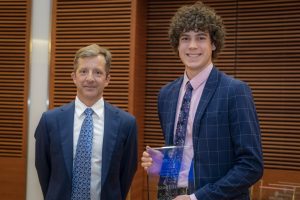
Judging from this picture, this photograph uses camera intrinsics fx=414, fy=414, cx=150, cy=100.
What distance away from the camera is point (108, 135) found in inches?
103

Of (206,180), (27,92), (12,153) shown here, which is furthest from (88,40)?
(206,180)

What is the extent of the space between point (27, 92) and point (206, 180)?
141 inches

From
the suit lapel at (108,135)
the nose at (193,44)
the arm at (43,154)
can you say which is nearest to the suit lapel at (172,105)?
the nose at (193,44)

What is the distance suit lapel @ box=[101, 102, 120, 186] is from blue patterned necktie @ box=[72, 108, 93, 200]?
87 mm

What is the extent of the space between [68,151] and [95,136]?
19 cm

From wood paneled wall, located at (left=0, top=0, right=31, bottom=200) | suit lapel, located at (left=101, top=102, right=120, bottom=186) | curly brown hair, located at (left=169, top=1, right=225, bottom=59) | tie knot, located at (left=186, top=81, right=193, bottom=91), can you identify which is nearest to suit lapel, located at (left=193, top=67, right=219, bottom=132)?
tie knot, located at (left=186, top=81, right=193, bottom=91)

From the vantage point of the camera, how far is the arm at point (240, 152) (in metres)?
1.90

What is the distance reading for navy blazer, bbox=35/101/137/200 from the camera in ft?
8.30

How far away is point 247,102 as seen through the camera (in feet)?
6.44

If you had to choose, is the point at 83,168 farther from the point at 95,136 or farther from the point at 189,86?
the point at 189,86

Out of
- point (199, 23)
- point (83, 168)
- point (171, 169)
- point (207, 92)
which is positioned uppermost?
point (199, 23)

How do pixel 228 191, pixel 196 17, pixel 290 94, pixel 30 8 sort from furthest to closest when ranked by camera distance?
pixel 30 8, pixel 290 94, pixel 196 17, pixel 228 191

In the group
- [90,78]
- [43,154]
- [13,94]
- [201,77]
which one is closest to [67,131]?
[43,154]

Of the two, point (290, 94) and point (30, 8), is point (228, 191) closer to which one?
point (290, 94)
